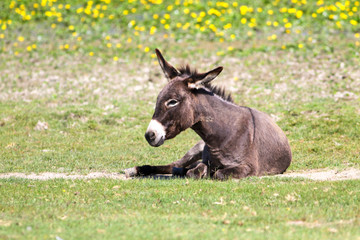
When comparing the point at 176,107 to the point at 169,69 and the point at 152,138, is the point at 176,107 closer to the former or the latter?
the point at 152,138

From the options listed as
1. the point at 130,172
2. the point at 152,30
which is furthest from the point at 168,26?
the point at 130,172

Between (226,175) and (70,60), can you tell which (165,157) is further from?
(70,60)

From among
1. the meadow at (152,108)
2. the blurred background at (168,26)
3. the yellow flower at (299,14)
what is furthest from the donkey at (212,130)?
the yellow flower at (299,14)

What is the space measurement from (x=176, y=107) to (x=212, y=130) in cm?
86

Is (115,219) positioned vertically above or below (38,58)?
below

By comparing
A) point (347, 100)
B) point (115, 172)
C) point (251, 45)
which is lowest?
point (115, 172)

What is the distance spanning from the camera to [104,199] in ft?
27.3

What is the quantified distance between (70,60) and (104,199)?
13702 millimetres

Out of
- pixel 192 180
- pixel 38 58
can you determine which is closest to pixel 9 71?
pixel 38 58

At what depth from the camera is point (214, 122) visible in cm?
1009

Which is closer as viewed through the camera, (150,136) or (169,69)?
(150,136)

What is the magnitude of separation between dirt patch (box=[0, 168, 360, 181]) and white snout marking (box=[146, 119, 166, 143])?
55.8 inches

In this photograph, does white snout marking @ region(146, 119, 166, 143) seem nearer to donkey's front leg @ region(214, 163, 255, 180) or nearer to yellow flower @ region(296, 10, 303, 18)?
donkey's front leg @ region(214, 163, 255, 180)

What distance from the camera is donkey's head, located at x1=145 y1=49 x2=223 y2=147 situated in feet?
31.1
